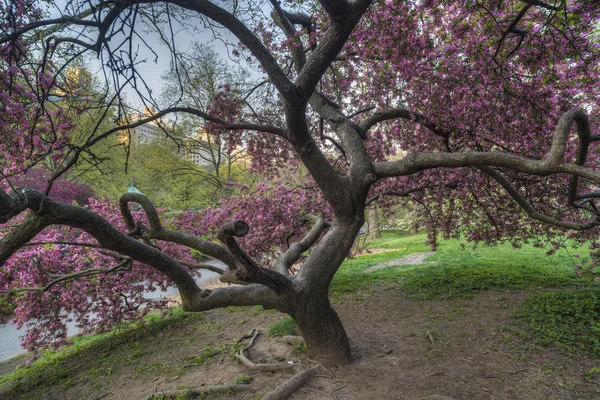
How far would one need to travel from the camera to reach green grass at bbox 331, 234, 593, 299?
686cm

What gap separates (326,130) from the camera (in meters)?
7.96

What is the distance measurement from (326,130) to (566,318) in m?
5.90

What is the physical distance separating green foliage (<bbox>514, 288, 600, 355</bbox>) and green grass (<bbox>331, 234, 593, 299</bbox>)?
1035 mm

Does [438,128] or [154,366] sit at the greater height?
[438,128]

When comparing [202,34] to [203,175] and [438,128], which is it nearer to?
[438,128]

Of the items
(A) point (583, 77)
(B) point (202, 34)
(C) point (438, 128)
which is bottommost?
(C) point (438, 128)

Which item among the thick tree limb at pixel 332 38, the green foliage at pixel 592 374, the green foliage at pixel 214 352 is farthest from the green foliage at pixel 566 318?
the thick tree limb at pixel 332 38

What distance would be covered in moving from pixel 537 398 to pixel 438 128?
3647mm

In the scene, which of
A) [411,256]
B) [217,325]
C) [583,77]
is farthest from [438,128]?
[411,256]

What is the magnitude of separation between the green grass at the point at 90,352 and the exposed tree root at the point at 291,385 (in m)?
3.37

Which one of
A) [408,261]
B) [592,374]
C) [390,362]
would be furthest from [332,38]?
[408,261]

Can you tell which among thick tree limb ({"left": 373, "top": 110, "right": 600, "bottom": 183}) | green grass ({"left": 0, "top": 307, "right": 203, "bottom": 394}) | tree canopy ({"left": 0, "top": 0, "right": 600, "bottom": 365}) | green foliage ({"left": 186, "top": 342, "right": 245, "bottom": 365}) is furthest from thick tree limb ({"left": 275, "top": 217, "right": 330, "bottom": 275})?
green grass ({"left": 0, "top": 307, "right": 203, "bottom": 394})

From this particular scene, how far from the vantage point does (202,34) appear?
3.65 m

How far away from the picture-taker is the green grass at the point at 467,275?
686 centimetres
